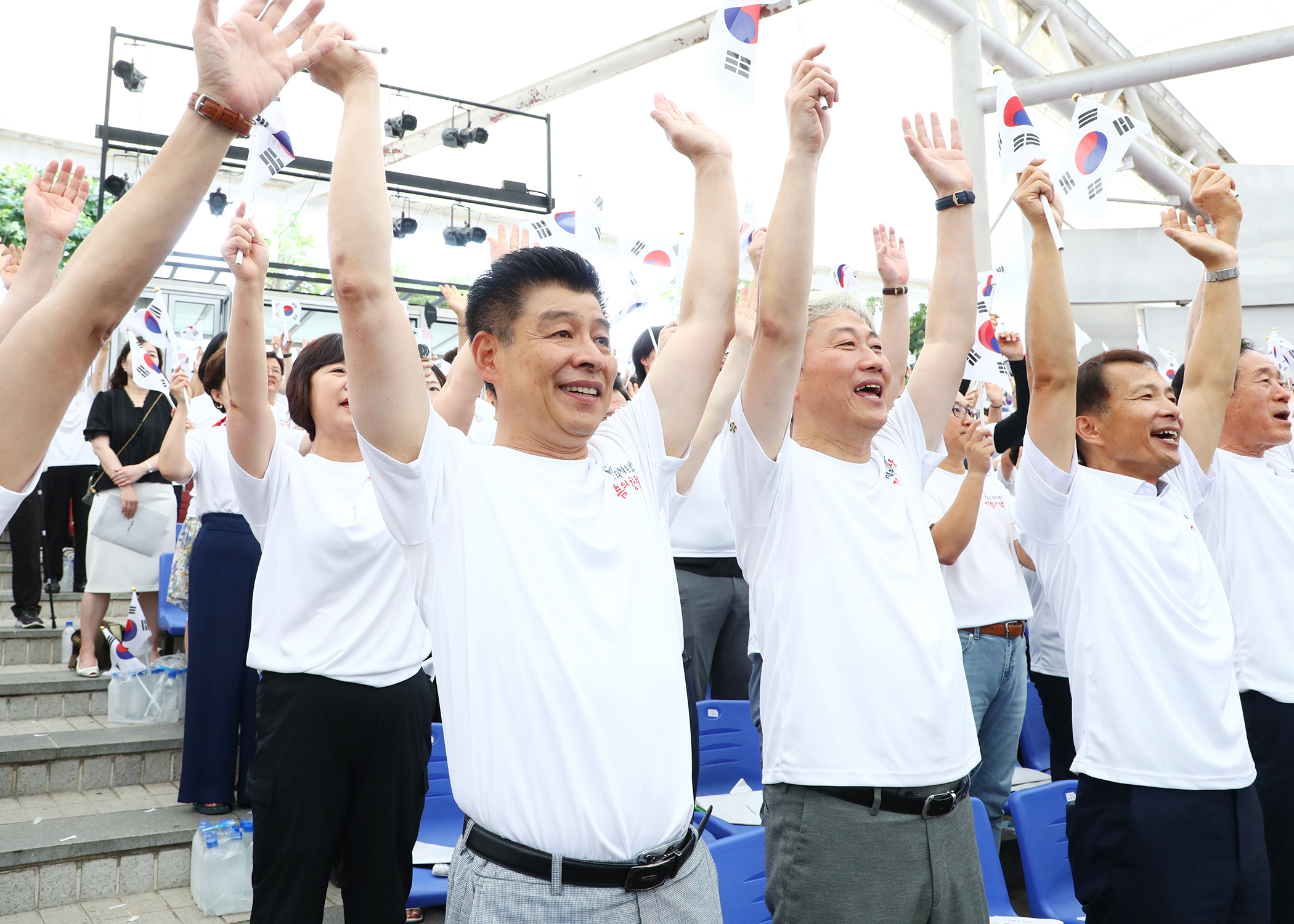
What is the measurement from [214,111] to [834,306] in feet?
5.16

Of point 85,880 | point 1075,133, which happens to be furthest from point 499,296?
point 85,880

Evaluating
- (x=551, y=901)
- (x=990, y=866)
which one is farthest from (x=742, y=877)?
(x=551, y=901)

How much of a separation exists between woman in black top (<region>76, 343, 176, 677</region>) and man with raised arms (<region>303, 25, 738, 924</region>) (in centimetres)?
399

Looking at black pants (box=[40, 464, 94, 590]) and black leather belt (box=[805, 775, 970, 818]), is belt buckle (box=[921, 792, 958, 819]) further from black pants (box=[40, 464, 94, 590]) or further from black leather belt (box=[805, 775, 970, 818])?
black pants (box=[40, 464, 94, 590])

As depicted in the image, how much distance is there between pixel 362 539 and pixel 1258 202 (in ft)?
44.0

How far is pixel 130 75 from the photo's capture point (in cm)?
824

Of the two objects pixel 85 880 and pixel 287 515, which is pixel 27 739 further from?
pixel 287 515

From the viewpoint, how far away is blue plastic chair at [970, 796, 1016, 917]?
2.39 m

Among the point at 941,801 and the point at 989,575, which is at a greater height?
the point at 989,575

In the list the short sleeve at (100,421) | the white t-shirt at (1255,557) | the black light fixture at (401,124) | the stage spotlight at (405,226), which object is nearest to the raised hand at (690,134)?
the white t-shirt at (1255,557)

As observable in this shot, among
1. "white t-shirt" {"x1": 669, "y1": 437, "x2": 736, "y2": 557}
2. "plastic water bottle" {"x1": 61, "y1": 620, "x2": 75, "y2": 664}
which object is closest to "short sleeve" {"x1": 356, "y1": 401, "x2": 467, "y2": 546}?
"white t-shirt" {"x1": 669, "y1": 437, "x2": 736, "y2": 557}

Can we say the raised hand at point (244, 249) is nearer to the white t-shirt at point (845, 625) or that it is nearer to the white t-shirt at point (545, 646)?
the white t-shirt at point (545, 646)

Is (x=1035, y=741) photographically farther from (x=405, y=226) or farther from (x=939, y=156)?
(x=405, y=226)

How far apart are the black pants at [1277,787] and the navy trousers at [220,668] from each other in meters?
3.32
